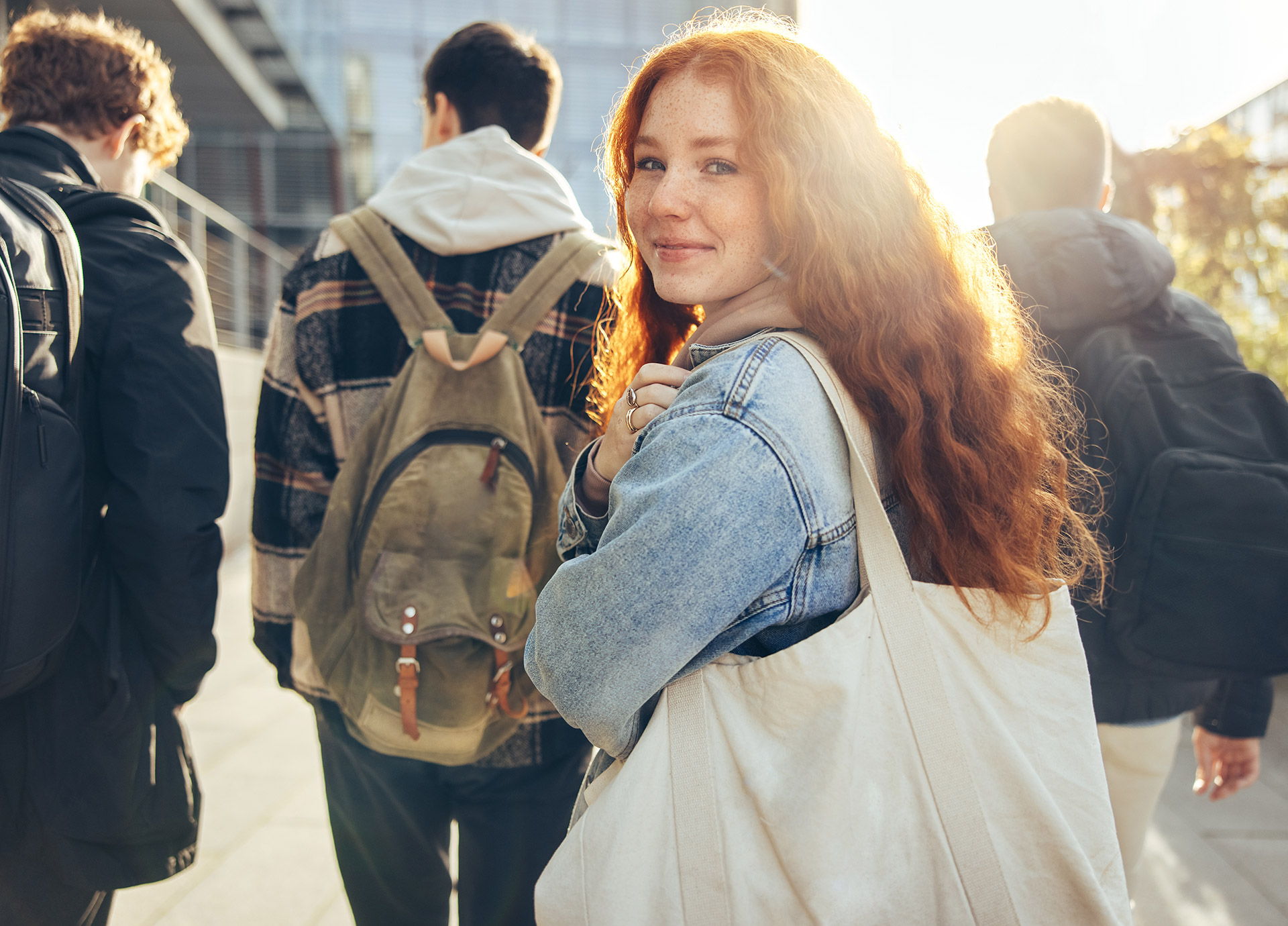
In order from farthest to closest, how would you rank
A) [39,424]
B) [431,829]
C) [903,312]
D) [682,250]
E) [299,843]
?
1. [299,843]
2. [431,829]
3. [39,424]
4. [682,250]
5. [903,312]

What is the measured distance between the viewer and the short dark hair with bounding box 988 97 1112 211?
2.18m

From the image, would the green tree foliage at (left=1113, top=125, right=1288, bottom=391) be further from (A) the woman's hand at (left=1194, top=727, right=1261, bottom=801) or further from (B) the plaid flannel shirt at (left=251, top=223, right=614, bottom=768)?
(B) the plaid flannel shirt at (left=251, top=223, right=614, bottom=768)

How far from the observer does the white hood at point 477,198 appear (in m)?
1.99

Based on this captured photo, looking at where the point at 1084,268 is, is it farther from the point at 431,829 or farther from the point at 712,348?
the point at 431,829

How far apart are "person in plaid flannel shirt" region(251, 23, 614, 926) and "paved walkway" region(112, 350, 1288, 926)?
109 cm

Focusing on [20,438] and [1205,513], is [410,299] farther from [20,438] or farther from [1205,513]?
[1205,513]

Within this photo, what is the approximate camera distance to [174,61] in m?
11.7

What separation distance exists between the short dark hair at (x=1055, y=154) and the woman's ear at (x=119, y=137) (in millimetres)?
2182

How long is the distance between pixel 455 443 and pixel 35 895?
49.6 inches

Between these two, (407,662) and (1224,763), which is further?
(1224,763)

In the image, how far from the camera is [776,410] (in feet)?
3.58

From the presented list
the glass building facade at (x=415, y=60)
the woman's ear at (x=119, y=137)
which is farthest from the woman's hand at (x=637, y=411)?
the glass building facade at (x=415, y=60)

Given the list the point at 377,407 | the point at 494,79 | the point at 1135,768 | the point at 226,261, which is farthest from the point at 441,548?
the point at 226,261

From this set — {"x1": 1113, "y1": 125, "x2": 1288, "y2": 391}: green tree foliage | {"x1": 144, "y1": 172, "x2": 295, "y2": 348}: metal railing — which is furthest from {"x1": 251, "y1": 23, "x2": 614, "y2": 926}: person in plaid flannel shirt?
{"x1": 144, "y1": 172, "x2": 295, "y2": 348}: metal railing
